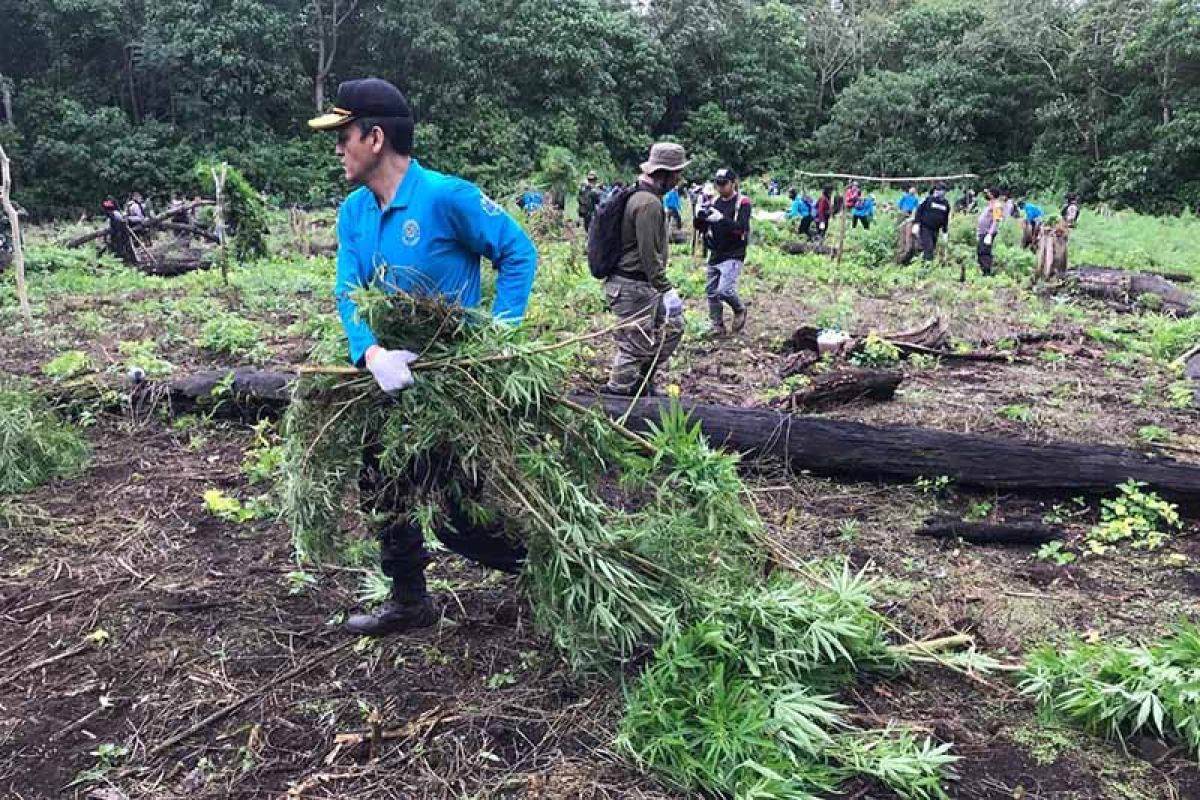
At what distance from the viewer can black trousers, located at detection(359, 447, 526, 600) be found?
305 centimetres

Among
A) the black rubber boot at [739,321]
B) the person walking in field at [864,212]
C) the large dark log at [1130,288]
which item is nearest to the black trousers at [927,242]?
the large dark log at [1130,288]

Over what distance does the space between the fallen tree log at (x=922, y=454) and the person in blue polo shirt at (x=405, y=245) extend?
65.1 inches

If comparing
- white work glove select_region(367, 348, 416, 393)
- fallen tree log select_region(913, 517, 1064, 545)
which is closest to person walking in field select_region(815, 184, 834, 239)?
fallen tree log select_region(913, 517, 1064, 545)

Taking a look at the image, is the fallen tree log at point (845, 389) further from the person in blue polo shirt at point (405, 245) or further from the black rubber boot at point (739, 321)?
the person in blue polo shirt at point (405, 245)

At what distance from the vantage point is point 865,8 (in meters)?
44.2

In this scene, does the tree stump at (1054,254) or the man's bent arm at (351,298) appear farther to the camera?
the tree stump at (1054,254)

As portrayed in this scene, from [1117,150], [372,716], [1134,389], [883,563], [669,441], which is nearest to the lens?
[372,716]

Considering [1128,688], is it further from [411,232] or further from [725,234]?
[725,234]

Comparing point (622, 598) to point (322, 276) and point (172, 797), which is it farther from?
point (322, 276)

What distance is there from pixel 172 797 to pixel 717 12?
4086 centimetres

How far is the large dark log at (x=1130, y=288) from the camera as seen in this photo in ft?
41.4

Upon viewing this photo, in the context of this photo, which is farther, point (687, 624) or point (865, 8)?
point (865, 8)

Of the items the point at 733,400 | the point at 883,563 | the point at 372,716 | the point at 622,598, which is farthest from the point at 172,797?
the point at 733,400

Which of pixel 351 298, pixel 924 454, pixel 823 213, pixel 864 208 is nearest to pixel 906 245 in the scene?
pixel 864 208
